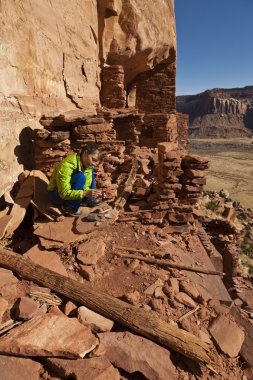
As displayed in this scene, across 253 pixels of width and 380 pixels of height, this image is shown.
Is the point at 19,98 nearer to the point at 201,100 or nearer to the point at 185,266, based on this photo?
the point at 185,266

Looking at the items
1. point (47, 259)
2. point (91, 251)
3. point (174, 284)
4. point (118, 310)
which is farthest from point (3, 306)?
point (174, 284)

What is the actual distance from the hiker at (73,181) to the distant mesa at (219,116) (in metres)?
77.8

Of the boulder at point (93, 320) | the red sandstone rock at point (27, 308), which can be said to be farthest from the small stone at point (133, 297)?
the red sandstone rock at point (27, 308)

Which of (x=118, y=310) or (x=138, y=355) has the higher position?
(x=118, y=310)

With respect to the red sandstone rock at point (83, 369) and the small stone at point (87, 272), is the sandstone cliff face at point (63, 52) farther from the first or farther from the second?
the red sandstone rock at point (83, 369)

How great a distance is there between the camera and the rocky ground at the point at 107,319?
2.25 meters

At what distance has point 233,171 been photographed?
36375 millimetres

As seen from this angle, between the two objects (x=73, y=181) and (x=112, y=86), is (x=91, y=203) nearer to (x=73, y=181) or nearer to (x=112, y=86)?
(x=73, y=181)

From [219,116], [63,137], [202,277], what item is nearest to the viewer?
[202,277]

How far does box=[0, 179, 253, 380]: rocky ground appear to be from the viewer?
7.38ft

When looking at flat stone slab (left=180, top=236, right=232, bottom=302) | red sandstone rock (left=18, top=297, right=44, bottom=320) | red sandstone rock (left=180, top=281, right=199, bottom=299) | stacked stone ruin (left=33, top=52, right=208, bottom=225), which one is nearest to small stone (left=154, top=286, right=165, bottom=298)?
red sandstone rock (left=180, top=281, right=199, bottom=299)

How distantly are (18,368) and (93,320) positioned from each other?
29.2 inches

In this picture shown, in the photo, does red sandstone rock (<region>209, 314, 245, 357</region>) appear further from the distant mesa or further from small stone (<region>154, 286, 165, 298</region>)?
the distant mesa

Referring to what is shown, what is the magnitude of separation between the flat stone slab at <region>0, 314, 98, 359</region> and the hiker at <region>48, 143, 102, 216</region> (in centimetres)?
212
